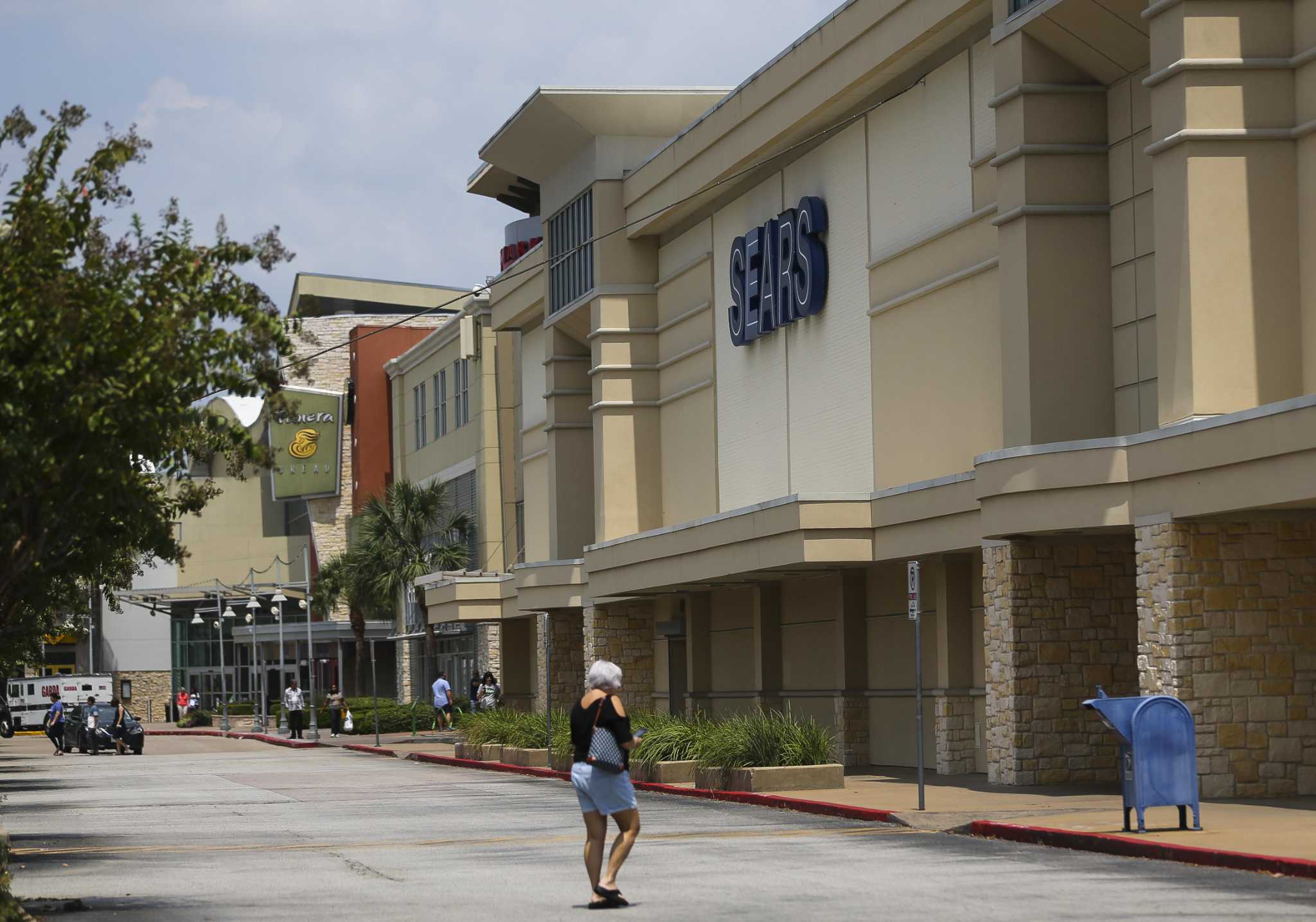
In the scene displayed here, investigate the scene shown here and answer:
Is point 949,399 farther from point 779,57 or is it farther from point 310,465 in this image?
point 310,465

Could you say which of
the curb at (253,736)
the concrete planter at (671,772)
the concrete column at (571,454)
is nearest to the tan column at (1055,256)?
the concrete planter at (671,772)

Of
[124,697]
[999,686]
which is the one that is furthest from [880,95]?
[124,697]

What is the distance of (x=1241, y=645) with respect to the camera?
2117cm

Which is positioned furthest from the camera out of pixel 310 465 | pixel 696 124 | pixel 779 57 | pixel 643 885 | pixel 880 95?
pixel 310 465

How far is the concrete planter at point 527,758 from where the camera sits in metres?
36.9

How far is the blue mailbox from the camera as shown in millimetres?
16797

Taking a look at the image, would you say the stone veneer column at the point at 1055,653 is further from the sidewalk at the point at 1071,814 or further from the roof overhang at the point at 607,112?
the roof overhang at the point at 607,112

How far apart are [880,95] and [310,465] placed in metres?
56.2

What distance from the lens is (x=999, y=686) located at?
24688 mm

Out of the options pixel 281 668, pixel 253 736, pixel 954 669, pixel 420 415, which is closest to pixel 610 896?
pixel 954 669

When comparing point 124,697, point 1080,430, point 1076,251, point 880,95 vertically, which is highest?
point 880,95

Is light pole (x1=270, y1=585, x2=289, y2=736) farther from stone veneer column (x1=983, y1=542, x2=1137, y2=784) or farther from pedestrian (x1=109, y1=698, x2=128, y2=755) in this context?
stone veneer column (x1=983, y1=542, x2=1137, y2=784)

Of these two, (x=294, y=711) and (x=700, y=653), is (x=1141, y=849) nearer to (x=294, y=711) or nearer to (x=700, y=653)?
(x=700, y=653)

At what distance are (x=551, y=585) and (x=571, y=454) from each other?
367cm
